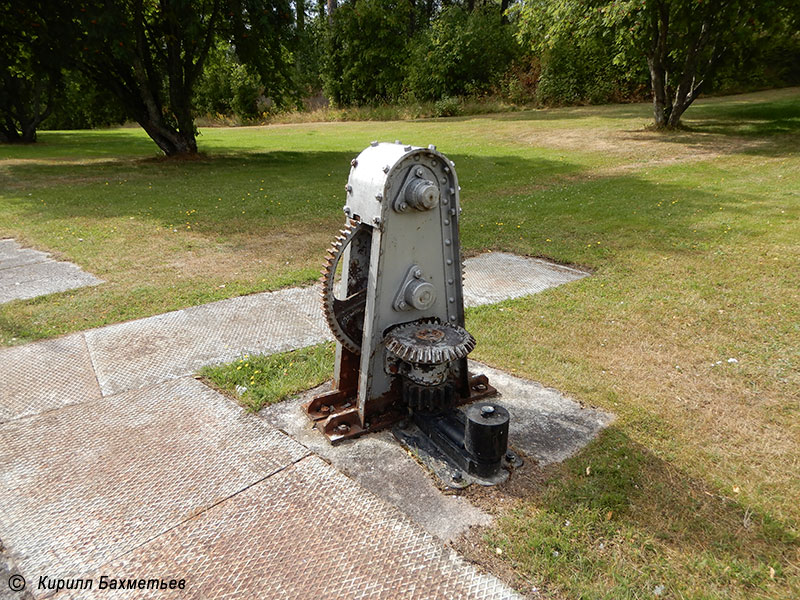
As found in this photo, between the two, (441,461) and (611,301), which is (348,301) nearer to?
(441,461)

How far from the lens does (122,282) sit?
577cm

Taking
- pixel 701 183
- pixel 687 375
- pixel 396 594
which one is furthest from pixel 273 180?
pixel 396 594

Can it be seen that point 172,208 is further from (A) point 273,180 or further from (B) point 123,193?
(A) point 273,180

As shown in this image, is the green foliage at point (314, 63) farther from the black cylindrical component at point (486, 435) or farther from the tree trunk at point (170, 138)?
the black cylindrical component at point (486, 435)

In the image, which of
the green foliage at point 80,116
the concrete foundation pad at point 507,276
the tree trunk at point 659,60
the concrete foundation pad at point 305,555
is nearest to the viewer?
the concrete foundation pad at point 305,555

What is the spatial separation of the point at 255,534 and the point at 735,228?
292 inches

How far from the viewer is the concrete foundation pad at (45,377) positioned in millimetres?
3439

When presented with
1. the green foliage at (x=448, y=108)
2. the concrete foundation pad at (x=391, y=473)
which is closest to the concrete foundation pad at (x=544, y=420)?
the concrete foundation pad at (x=391, y=473)

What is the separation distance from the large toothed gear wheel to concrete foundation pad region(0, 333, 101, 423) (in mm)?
1755

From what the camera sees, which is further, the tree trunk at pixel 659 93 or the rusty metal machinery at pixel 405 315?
the tree trunk at pixel 659 93

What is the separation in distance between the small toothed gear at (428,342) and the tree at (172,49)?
13131 millimetres

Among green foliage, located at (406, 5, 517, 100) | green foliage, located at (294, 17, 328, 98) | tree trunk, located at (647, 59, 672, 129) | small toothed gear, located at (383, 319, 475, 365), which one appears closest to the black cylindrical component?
small toothed gear, located at (383, 319, 475, 365)

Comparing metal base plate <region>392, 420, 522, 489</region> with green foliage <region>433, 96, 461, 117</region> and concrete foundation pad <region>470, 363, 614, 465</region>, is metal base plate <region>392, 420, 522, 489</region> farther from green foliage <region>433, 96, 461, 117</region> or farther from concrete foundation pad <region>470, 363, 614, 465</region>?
green foliage <region>433, 96, 461, 117</region>

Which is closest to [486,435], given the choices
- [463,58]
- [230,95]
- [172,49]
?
[172,49]
